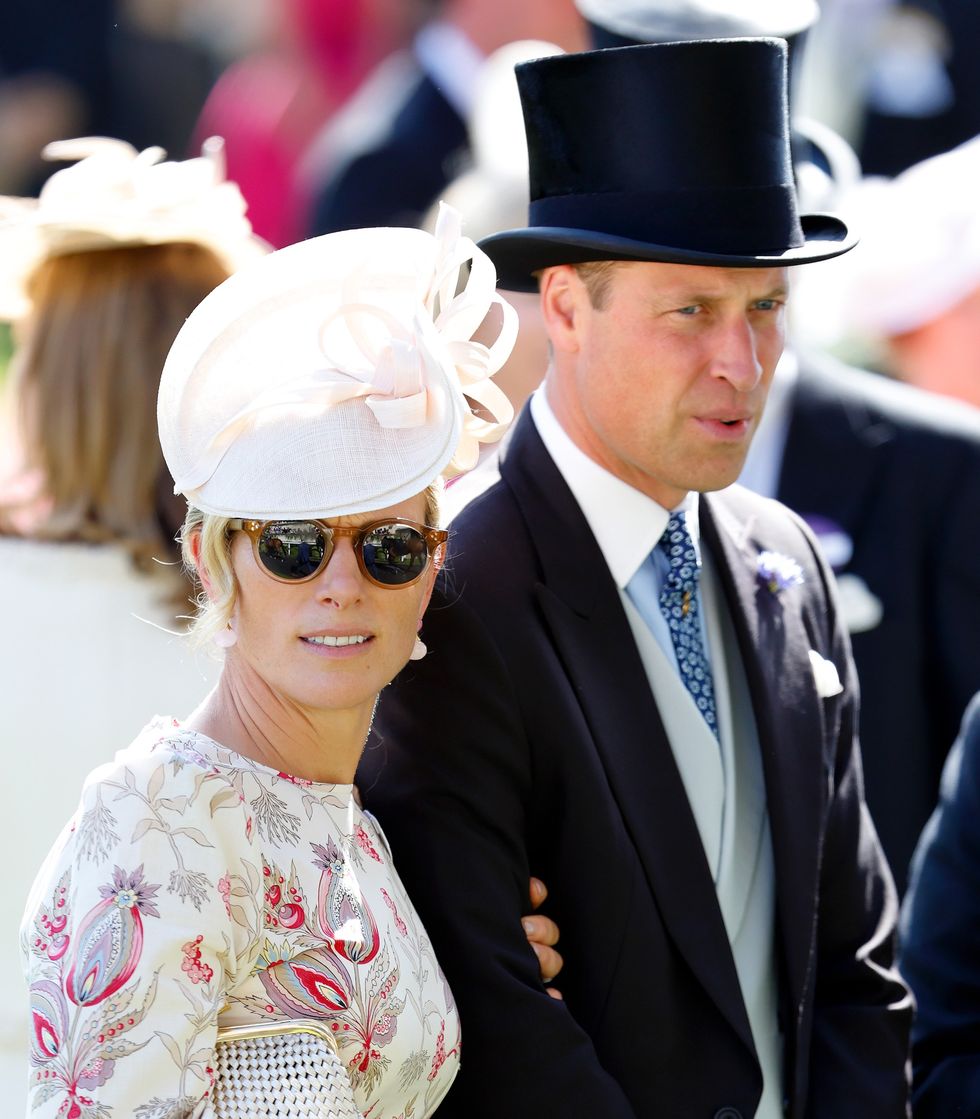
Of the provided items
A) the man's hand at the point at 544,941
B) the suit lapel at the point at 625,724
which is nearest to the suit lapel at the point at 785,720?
the suit lapel at the point at 625,724

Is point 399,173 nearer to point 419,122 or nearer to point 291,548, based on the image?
point 419,122

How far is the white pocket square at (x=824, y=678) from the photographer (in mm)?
2787

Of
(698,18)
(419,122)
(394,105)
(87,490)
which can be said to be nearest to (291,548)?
(87,490)

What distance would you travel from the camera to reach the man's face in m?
2.67

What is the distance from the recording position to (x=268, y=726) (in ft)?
7.05

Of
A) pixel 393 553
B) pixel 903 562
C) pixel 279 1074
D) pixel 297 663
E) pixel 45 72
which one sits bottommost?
pixel 903 562

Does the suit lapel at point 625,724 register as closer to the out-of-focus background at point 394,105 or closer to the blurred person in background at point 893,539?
the blurred person in background at point 893,539

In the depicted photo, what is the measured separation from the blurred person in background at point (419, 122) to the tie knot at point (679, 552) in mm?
3446

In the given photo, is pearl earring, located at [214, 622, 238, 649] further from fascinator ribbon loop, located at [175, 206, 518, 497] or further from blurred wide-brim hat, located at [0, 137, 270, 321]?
blurred wide-brim hat, located at [0, 137, 270, 321]

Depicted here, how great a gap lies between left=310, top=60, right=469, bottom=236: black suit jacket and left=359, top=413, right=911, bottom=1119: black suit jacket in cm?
358

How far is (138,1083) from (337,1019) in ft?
0.88

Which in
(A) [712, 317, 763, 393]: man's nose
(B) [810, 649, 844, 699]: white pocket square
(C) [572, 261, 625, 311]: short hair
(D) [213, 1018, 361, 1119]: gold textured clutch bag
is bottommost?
(B) [810, 649, 844, 699]: white pocket square

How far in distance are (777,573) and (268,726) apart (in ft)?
3.37

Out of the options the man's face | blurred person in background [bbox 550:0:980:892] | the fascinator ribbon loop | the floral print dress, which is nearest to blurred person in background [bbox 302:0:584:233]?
blurred person in background [bbox 550:0:980:892]
